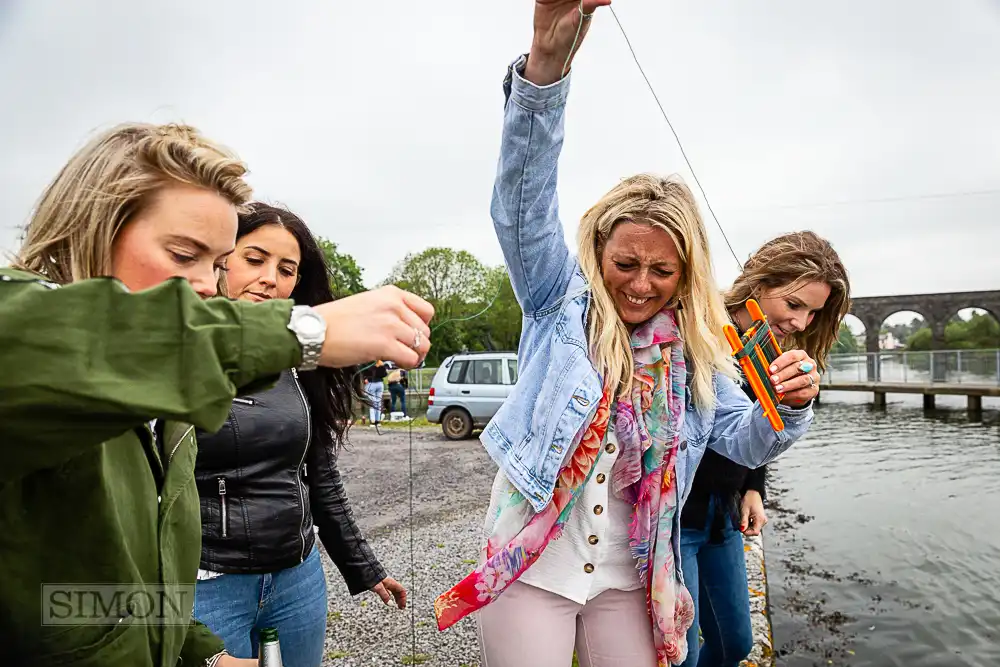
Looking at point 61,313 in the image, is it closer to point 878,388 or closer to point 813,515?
point 813,515

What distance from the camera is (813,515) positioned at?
9.74m

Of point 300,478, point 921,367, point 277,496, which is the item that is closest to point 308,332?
point 277,496

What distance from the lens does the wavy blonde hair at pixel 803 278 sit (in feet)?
10.1

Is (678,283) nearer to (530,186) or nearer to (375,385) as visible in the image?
(530,186)

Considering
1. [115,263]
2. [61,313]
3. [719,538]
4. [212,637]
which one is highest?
[115,263]

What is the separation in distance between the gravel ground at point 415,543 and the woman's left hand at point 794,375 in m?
2.24

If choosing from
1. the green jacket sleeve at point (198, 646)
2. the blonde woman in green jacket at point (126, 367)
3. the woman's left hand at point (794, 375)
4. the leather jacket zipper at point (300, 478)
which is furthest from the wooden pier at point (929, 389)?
the blonde woman in green jacket at point (126, 367)

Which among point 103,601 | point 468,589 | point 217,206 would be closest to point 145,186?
point 217,206

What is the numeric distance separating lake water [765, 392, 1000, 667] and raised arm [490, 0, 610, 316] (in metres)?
4.62

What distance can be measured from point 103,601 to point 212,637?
0.61 metres

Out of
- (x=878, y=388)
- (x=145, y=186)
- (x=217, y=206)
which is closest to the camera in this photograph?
(x=145, y=186)

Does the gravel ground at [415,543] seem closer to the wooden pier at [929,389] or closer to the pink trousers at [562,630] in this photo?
the pink trousers at [562,630]

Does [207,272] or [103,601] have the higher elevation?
[207,272]

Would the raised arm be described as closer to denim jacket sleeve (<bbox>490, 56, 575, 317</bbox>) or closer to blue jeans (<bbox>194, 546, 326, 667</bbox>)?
denim jacket sleeve (<bbox>490, 56, 575, 317</bbox>)
